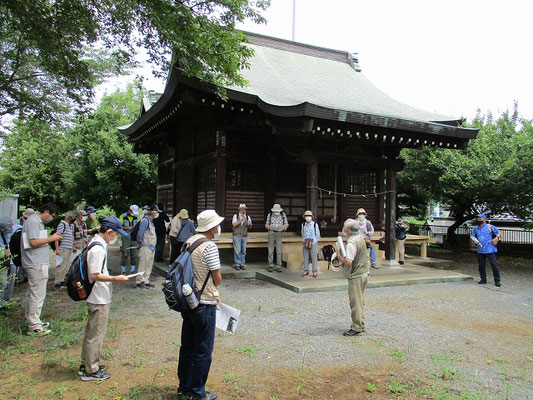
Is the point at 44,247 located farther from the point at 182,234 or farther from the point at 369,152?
the point at 369,152

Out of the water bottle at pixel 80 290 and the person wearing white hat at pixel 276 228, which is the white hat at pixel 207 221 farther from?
the person wearing white hat at pixel 276 228

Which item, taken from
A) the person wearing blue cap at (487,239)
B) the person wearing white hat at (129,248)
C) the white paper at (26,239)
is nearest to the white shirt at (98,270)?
the white paper at (26,239)

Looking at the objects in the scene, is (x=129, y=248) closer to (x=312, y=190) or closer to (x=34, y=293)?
(x=34, y=293)

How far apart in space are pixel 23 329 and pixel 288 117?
6.54 m

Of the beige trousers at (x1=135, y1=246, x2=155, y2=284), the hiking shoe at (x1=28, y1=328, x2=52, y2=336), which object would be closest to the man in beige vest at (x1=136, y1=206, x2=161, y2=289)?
the beige trousers at (x1=135, y1=246, x2=155, y2=284)

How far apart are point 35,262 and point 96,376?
2164mm

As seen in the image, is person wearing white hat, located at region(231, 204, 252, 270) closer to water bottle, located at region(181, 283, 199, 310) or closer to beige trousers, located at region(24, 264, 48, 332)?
beige trousers, located at region(24, 264, 48, 332)

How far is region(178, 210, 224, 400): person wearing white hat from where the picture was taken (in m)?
3.40

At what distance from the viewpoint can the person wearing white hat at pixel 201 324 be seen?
340cm

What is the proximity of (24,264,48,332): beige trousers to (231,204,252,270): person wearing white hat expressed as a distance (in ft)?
16.3

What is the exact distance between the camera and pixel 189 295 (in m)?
3.27

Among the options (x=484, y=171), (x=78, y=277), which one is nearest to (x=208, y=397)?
(x=78, y=277)

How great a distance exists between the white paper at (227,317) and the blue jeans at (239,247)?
249 inches

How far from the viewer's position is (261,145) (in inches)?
463
